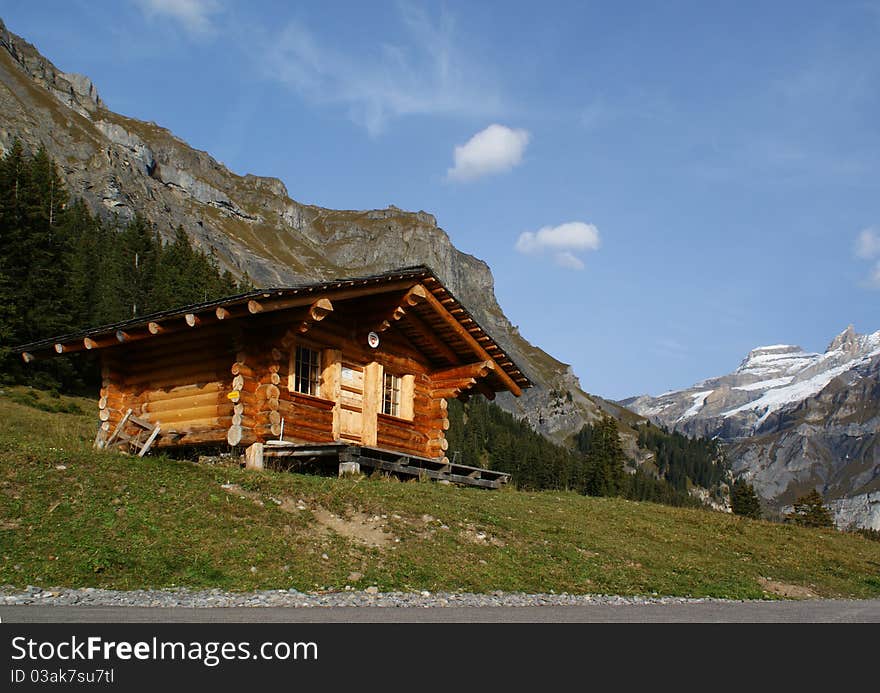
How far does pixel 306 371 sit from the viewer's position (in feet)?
78.0

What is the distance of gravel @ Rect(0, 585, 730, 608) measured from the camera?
10.3 m

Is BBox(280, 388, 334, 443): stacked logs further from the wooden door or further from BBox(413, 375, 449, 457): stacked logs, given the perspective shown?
BBox(413, 375, 449, 457): stacked logs

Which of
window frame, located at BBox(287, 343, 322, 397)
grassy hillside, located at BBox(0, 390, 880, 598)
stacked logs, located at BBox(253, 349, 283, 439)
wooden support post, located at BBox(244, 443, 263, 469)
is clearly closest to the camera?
grassy hillside, located at BBox(0, 390, 880, 598)

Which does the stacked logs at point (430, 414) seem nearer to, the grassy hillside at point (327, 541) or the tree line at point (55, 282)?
the grassy hillside at point (327, 541)

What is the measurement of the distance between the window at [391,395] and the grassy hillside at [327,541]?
5.67 meters

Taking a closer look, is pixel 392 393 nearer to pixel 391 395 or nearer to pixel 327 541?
pixel 391 395

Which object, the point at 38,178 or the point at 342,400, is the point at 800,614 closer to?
the point at 342,400

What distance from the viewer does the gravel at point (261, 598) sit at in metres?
10.3

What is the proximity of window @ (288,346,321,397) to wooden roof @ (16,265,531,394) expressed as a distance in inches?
95.6

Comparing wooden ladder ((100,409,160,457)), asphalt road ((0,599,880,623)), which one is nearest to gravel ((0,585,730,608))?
asphalt road ((0,599,880,623))

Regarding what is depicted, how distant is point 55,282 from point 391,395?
A: 41.5 metres

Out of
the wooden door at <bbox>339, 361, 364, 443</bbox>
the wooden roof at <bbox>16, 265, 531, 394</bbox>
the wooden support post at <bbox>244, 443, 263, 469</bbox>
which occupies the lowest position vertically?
the wooden support post at <bbox>244, 443, 263, 469</bbox>
